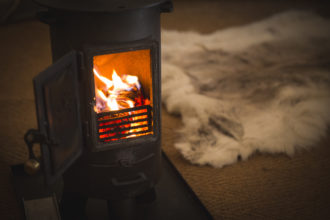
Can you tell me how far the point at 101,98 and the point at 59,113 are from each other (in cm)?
25

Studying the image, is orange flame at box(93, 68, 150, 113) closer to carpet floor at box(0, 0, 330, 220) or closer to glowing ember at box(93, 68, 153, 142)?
glowing ember at box(93, 68, 153, 142)

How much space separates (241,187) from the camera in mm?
1786

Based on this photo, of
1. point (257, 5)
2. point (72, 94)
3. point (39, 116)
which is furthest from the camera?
point (257, 5)

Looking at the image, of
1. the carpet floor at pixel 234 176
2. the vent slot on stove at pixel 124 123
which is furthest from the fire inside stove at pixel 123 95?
the carpet floor at pixel 234 176

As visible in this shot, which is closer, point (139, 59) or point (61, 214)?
point (139, 59)

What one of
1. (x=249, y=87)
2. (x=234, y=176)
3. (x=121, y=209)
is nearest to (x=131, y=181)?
(x=121, y=209)

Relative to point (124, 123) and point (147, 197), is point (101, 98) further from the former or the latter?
point (147, 197)

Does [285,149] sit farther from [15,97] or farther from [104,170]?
[15,97]

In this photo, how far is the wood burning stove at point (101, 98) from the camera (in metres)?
1.17

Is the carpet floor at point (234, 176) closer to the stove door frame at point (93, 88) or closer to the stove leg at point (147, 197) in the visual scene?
the stove leg at point (147, 197)

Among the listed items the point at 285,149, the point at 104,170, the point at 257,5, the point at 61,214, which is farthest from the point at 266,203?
the point at 257,5

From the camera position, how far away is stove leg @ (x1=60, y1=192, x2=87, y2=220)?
1539 millimetres

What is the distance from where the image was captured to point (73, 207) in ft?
5.08

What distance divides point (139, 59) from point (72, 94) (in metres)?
0.30
